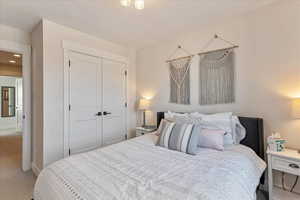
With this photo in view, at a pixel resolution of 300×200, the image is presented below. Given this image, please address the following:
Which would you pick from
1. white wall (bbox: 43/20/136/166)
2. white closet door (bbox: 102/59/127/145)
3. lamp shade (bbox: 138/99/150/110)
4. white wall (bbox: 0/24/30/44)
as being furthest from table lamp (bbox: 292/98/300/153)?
white wall (bbox: 0/24/30/44)

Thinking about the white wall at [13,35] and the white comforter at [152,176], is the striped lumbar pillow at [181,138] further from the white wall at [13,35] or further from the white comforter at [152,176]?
the white wall at [13,35]

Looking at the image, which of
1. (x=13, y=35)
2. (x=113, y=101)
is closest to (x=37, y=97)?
(x=13, y=35)

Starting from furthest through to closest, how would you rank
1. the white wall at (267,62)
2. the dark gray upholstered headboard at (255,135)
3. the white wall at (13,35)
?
the white wall at (13,35) < the dark gray upholstered headboard at (255,135) < the white wall at (267,62)

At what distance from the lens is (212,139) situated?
185 cm

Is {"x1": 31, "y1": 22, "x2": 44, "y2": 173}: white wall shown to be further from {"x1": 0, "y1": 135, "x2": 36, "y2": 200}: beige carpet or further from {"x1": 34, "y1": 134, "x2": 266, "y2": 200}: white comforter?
{"x1": 34, "y1": 134, "x2": 266, "y2": 200}: white comforter

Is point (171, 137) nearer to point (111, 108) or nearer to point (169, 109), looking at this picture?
point (169, 109)

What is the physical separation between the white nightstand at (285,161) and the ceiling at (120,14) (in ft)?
6.36

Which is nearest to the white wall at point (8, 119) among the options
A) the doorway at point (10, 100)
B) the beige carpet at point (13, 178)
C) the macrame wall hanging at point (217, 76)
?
the doorway at point (10, 100)

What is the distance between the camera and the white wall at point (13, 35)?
2572mm

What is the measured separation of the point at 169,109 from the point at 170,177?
2077 millimetres

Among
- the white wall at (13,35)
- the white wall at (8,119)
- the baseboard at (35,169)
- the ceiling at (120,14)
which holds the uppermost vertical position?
the ceiling at (120,14)

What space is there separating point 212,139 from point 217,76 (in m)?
1.15

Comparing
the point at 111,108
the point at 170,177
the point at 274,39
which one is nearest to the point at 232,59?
the point at 274,39

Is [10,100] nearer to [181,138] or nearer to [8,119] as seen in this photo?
[8,119]
